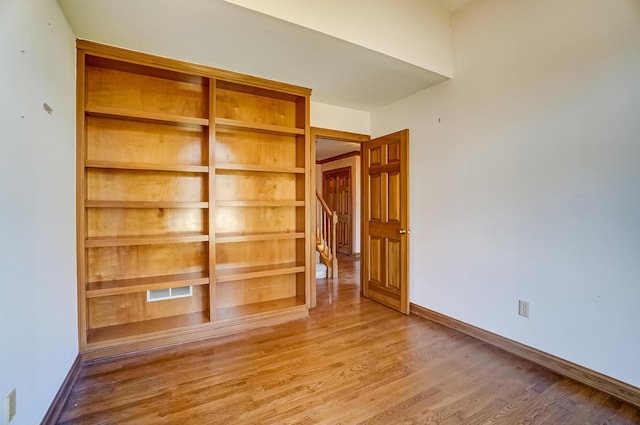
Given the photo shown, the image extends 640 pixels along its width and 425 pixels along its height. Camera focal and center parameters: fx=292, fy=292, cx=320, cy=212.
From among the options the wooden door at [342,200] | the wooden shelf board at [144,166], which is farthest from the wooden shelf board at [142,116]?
the wooden door at [342,200]

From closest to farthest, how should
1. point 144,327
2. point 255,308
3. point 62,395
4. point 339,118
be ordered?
point 62,395 < point 144,327 < point 255,308 < point 339,118

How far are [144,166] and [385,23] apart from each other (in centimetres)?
234

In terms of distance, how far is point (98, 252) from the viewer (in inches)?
99.5

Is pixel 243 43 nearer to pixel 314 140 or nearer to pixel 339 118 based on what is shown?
pixel 314 140

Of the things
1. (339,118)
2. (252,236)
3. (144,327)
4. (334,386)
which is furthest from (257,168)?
(334,386)

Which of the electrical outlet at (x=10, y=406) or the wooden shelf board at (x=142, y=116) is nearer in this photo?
the electrical outlet at (x=10, y=406)

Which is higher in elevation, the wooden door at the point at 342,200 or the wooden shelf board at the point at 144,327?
the wooden door at the point at 342,200

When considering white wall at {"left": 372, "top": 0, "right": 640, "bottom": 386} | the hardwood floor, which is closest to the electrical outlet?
the hardwood floor

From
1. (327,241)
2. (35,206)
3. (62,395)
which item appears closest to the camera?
(35,206)

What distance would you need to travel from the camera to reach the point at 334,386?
1.97 meters

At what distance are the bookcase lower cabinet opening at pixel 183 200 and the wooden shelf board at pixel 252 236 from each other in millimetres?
21

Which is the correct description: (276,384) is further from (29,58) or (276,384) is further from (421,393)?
(29,58)

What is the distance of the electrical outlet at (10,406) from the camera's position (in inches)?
46.4

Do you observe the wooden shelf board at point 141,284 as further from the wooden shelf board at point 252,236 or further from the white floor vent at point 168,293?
the wooden shelf board at point 252,236
